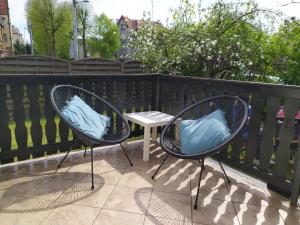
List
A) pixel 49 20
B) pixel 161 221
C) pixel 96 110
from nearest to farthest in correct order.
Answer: pixel 161 221, pixel 96 110, pixel 49 20

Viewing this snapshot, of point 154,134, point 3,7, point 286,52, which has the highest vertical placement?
point 3,7

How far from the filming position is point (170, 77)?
315 cm

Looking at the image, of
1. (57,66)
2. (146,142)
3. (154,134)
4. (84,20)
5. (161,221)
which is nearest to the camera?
(161,221)

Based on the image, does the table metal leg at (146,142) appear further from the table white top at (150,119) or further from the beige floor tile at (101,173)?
the beige floor tile at (101,173)

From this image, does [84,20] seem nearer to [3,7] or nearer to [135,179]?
[3,7]

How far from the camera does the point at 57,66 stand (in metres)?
7.02

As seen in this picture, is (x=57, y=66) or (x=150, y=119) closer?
(x=150, y=119)

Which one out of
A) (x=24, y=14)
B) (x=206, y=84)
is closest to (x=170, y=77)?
(x=206, y=84)

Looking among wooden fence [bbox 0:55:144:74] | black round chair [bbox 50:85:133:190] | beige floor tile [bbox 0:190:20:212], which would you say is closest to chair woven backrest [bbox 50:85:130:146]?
black round chair [bbox 50:85:133:190]

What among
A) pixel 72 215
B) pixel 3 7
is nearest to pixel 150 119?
pixel 72 215

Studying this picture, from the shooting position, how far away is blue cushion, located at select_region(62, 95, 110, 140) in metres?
2.18

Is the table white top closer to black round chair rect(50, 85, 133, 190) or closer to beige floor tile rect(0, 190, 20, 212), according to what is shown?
black round chair rect(50, 85, 133, 190)

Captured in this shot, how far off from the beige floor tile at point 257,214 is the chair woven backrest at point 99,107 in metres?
1.20

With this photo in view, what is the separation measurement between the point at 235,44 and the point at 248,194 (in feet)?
9.04
